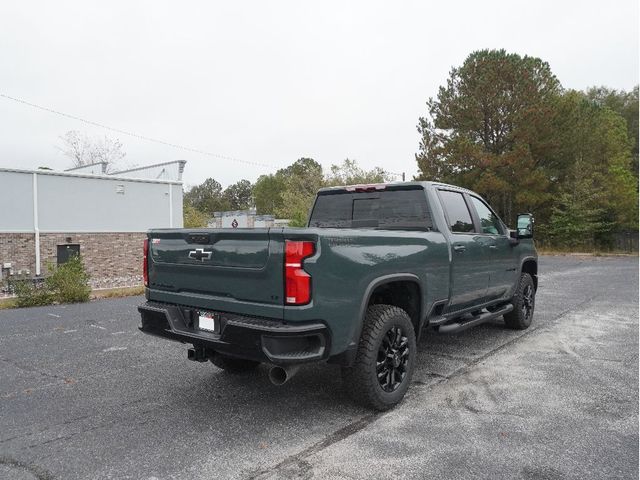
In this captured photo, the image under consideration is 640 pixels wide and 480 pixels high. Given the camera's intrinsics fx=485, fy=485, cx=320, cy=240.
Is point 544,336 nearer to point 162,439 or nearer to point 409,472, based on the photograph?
point 409,472

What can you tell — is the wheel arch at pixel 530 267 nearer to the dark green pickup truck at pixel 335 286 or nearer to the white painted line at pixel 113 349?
the dark green pickup truck at pixel 335 286

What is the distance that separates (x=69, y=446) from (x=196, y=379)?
4.99 feet

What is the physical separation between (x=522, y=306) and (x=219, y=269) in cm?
489

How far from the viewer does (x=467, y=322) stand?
5172 mm

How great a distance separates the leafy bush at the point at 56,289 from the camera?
10.0 metres

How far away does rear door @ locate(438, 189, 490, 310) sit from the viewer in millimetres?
4879

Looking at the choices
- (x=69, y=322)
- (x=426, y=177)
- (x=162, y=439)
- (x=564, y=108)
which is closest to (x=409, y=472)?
(x=162, y=439)

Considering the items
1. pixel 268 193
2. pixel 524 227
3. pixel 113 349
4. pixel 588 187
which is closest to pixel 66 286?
pixel 113 349

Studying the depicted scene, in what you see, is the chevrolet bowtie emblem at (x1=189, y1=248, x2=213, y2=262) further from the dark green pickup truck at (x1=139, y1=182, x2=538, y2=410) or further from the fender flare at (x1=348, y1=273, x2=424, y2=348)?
the fender flare at (x1=348, y1=273, x2=424, y2=348)

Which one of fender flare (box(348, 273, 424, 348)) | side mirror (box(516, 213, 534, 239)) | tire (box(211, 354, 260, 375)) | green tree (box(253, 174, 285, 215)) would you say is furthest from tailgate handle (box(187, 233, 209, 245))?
green tree (box(253, 174, 285, 215))

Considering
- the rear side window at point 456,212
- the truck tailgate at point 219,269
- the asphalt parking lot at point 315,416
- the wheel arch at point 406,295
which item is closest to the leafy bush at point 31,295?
the asphalt parking lot at point 315,416

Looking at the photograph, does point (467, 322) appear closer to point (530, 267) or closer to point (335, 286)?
point (335, 286)

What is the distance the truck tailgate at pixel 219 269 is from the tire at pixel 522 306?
4428 millimetres

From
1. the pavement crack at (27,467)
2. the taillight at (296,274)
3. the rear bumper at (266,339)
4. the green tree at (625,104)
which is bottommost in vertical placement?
the pavement crack at (27,467)
